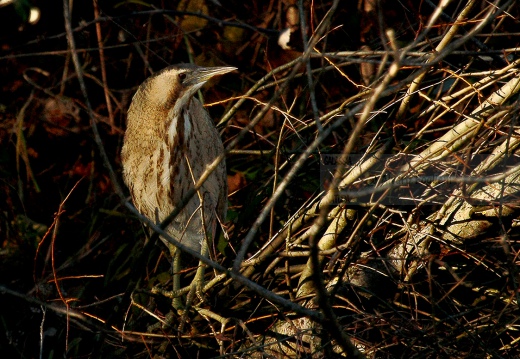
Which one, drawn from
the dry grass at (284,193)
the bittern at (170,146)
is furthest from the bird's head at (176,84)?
the dry grass at (284,193)

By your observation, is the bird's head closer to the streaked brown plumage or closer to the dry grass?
the streaked brown plumage

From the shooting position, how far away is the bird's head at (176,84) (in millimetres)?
3125

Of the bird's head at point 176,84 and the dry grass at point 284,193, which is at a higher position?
the bird's head at point 176,84

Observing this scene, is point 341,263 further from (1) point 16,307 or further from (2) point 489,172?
(1) point 16,307

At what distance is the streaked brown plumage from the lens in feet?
10.5

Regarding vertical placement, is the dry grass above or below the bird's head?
below

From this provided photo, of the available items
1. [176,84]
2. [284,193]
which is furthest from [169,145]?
[284,193]

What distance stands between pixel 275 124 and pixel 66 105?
122 centimetres

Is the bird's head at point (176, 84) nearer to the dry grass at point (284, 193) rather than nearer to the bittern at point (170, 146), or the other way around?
the bittern at point (170, 146)

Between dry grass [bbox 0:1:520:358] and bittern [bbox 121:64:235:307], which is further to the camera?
bittern [bbox 121:64:235:307]

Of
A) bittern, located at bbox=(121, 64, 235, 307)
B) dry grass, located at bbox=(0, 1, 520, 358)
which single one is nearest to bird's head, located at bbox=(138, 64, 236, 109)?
bittern, located at bbox=(121, 64, 235, 307)

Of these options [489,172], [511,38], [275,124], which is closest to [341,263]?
[489,172]

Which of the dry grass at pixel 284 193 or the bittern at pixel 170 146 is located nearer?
the dry grass at pixel 284 193

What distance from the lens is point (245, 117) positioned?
13.3ft
